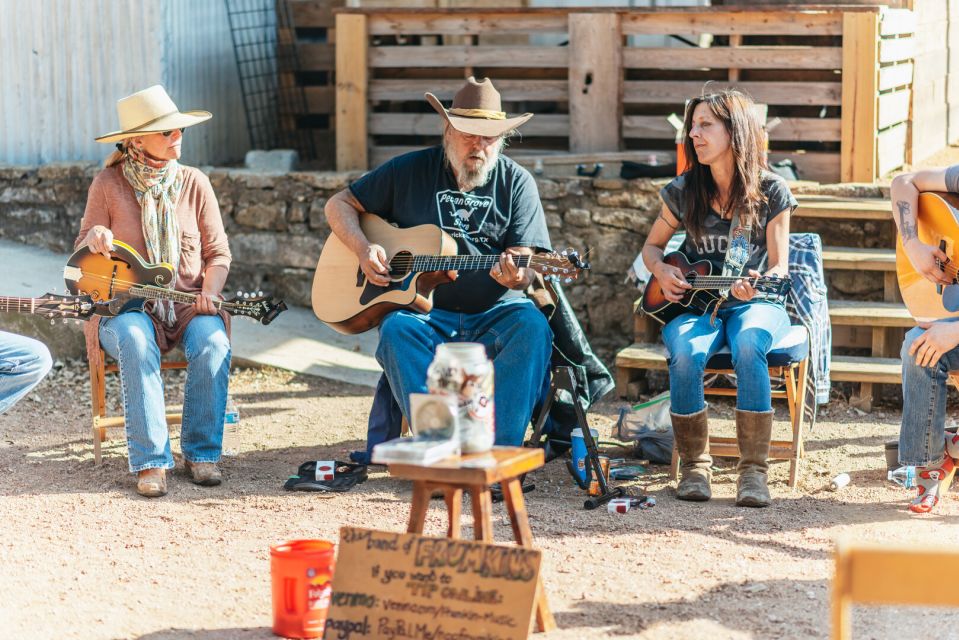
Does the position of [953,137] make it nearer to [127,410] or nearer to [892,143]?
[892,143]

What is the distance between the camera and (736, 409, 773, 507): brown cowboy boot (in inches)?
195

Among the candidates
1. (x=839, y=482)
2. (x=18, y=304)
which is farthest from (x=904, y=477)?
(x=18, y=304)

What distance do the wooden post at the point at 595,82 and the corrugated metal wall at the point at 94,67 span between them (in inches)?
107

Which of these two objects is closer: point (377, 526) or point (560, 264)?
point (377, 526)

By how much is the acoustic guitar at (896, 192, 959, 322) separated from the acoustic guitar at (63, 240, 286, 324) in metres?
3.02

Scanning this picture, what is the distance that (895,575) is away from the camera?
209 cm

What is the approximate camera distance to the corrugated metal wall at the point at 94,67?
8.45 m

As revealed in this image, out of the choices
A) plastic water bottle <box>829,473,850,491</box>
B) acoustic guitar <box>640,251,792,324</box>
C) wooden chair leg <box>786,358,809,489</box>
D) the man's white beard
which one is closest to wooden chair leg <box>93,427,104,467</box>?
the man's white beard

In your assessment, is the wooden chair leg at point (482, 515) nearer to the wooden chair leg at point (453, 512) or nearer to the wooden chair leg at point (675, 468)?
the wooden chair leg at point (453, 512)

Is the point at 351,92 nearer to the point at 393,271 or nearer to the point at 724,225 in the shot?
the point at 393,271

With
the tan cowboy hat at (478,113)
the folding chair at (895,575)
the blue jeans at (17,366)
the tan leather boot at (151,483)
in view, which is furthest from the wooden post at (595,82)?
the folding chair at (895,575)

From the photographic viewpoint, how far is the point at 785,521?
472 centimetres

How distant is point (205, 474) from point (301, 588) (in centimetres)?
183

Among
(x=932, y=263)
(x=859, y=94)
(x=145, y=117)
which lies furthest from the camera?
(x=859, y=94)
